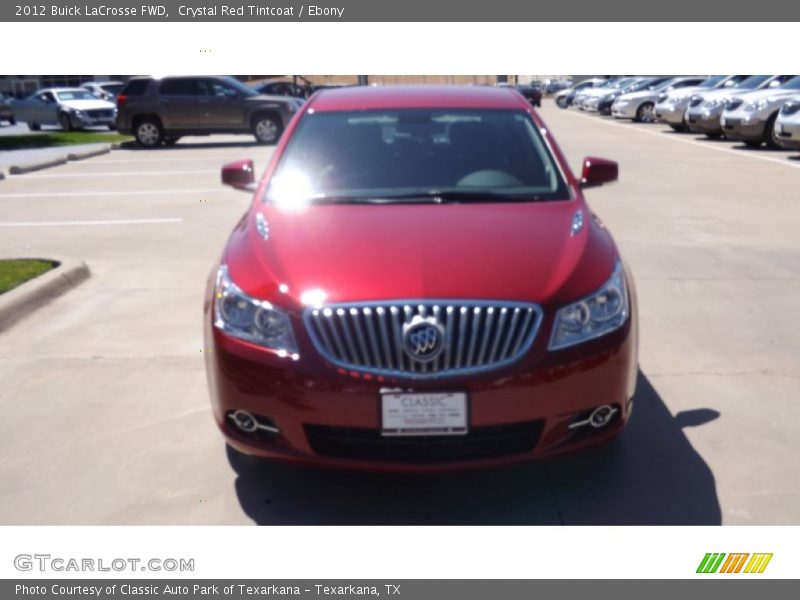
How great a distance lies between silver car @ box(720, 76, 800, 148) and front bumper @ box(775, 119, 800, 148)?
1.48m

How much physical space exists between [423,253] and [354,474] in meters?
1.05

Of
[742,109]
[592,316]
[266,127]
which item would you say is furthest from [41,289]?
[266,127]

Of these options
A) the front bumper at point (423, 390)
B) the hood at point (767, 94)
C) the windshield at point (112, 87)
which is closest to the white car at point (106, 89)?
the windshield at point (112, 87)

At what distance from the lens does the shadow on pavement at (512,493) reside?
3609 millimetres

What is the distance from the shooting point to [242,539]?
11.5ft

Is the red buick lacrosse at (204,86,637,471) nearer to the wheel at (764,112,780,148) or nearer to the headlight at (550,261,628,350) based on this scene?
the headlight at (550,261,628,350)

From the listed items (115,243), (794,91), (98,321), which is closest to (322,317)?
(98,321)

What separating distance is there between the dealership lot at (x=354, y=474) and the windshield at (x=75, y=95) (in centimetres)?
2161

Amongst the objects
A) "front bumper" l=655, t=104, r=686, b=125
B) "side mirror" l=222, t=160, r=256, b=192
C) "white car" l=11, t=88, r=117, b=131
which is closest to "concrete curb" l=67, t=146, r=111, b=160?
"white car" l=11, t=88, r=117, b=131

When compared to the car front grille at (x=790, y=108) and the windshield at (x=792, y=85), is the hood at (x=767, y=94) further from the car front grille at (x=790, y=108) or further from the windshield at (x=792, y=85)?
the car front grille at (x=790, y=108)

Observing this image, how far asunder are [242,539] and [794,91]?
55.6 ft

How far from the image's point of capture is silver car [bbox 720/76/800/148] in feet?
57.0

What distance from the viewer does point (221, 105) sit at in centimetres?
2233

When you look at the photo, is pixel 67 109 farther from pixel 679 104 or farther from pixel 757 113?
pixel 757 113
